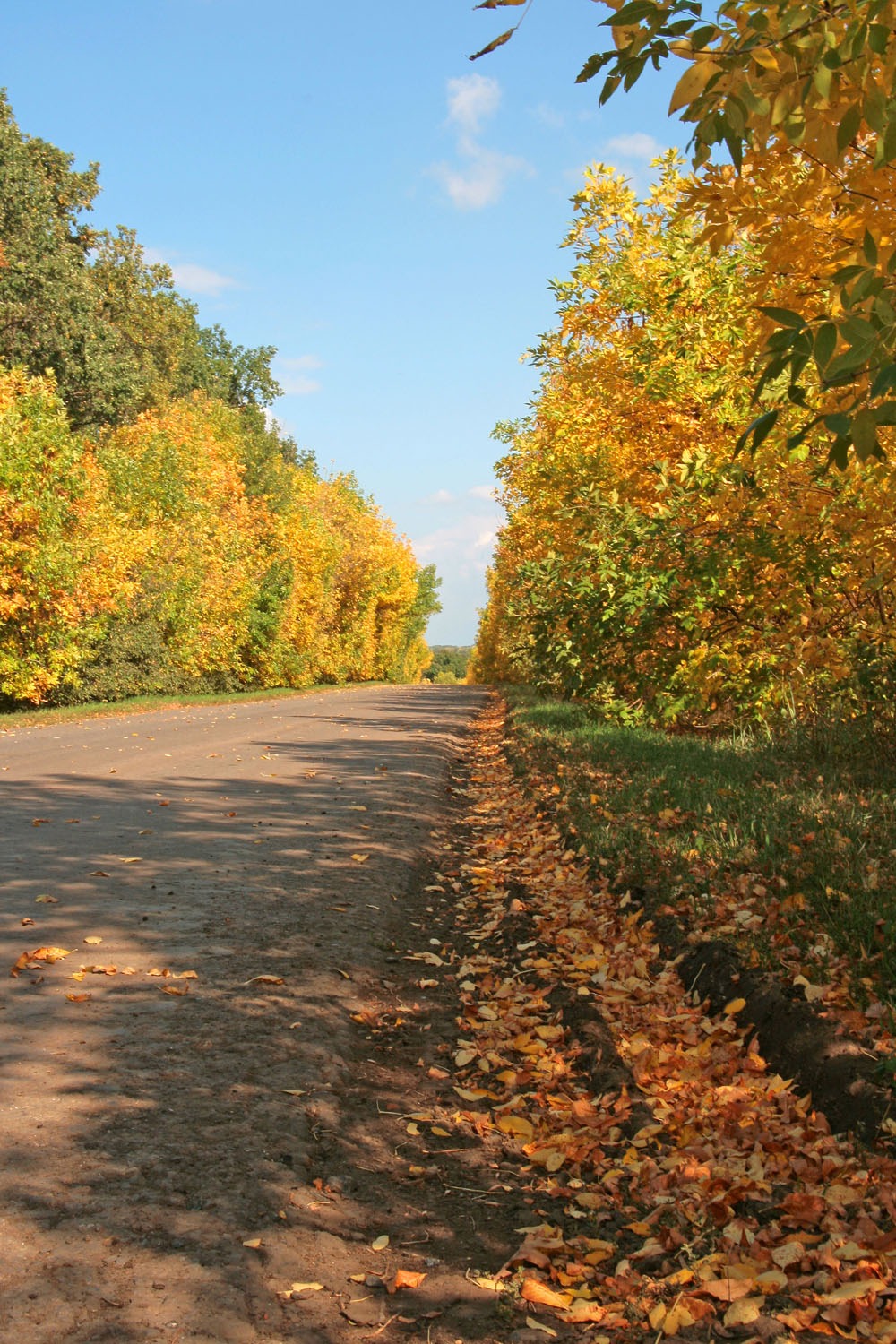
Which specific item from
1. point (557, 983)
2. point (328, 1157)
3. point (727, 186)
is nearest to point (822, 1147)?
point (328, 1157)

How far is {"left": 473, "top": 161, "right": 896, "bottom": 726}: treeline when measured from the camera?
742 cm

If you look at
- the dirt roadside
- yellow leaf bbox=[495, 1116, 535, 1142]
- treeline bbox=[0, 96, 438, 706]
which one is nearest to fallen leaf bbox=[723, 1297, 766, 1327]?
the dirt roadside

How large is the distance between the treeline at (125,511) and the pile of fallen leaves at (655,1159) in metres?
18.7

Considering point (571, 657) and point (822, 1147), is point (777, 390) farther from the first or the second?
point (571, 657)

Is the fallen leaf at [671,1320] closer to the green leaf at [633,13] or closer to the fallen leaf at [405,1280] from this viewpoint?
the fallen leaf at [405,1280]

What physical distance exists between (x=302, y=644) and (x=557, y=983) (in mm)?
41657

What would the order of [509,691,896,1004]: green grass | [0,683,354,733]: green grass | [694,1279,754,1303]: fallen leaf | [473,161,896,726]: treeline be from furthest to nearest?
[0,683,354,733]: green grass
[473,161,896,726]: treeline
[509,691,896,1004]: green grass
[694,1279,754,1303]: fallen leaf

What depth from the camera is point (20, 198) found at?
31.7 meters

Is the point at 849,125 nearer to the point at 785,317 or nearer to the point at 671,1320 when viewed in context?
the point at 785,317

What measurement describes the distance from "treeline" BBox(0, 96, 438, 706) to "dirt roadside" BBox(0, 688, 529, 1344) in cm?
1478

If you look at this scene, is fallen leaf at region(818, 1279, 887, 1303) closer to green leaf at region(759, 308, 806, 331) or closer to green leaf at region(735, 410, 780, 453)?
green leaf at region(735, 410, 780, 453)

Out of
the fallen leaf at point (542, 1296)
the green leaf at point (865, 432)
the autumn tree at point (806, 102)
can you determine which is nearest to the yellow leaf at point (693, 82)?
the autumn tree at point (806, 102)

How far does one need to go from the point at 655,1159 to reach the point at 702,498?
28.1 feet

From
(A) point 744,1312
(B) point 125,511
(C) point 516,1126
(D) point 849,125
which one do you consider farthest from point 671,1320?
(B) point 125,511
